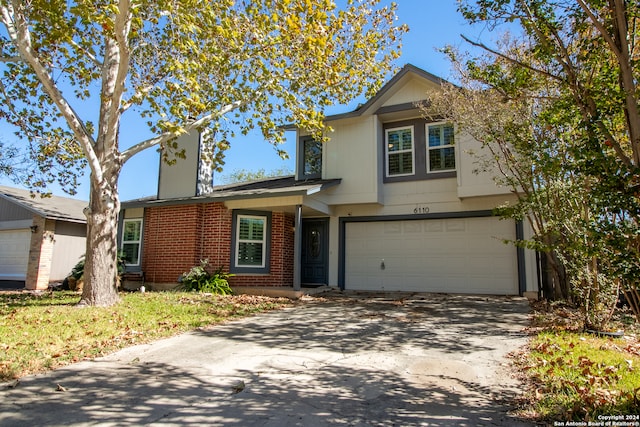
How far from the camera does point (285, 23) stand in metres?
9.41

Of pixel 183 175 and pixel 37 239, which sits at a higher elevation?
pixel 183 175

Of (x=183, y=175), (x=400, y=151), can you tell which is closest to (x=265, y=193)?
(x=183, y=175)

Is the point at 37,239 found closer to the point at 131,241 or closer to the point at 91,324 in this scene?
the point at 131,241

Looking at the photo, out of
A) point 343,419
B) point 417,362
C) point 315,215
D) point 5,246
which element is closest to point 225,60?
point 315,215

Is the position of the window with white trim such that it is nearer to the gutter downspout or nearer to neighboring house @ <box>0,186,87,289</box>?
neighboring house @ <box>0,186,87,289</box>

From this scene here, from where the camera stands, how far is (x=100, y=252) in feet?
27.2

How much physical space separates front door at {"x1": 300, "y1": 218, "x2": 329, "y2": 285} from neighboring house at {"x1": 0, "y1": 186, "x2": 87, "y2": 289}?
10.4m

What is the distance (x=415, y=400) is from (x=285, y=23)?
869 cm

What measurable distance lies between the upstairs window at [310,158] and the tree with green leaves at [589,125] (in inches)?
284

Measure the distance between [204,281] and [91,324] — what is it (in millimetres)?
5057

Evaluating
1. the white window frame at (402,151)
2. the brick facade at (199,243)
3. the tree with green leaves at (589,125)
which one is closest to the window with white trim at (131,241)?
the brick facade at (199,243)

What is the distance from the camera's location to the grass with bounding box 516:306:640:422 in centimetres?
320

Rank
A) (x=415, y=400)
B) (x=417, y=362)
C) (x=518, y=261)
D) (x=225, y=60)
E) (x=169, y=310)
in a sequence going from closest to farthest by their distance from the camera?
(x=415, y=400)
(x=417, y=362)
(x=169, y=310)
(x=225, y=60)
(x=518, y=261)

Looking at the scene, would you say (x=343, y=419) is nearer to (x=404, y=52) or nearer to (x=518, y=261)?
(x=518, y=261)
